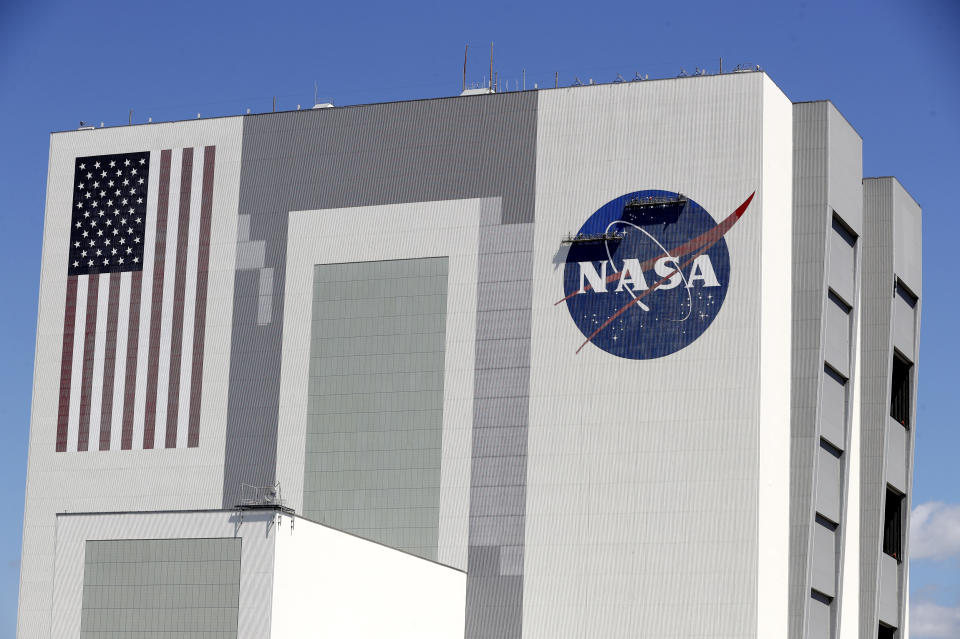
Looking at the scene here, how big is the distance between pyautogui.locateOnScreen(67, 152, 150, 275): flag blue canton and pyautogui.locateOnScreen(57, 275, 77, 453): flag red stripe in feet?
5.12

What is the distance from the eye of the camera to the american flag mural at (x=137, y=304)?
3851 inches

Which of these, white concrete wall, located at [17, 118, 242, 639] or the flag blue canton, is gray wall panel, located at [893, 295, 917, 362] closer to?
white concrete wall, located at [17, 118, 242, 639]

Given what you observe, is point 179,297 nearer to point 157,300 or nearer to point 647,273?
point 157,300

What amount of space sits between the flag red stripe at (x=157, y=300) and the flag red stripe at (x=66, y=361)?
19.4 ft

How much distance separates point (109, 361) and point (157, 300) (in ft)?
16.2

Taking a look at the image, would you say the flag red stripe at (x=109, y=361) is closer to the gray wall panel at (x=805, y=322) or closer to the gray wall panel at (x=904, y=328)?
the gray wall panel at (x=805, y=322)

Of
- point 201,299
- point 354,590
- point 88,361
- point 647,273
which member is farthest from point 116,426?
point 647,273

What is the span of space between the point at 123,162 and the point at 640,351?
37.3m

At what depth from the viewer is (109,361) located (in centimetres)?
9962

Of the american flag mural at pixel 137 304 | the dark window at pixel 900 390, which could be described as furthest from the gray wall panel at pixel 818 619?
the american flag mural at pixel 137 304

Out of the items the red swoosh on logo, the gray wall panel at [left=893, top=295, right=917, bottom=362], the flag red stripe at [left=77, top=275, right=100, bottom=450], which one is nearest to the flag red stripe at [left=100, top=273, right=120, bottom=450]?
the flag red stripe at [left=77, top=275, right=100, bottom=450]

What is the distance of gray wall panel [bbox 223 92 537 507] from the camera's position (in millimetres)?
93438

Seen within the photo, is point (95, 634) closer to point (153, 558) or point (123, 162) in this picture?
point (153, 558)

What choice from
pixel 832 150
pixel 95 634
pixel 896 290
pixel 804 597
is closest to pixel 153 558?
pixel 95 634
